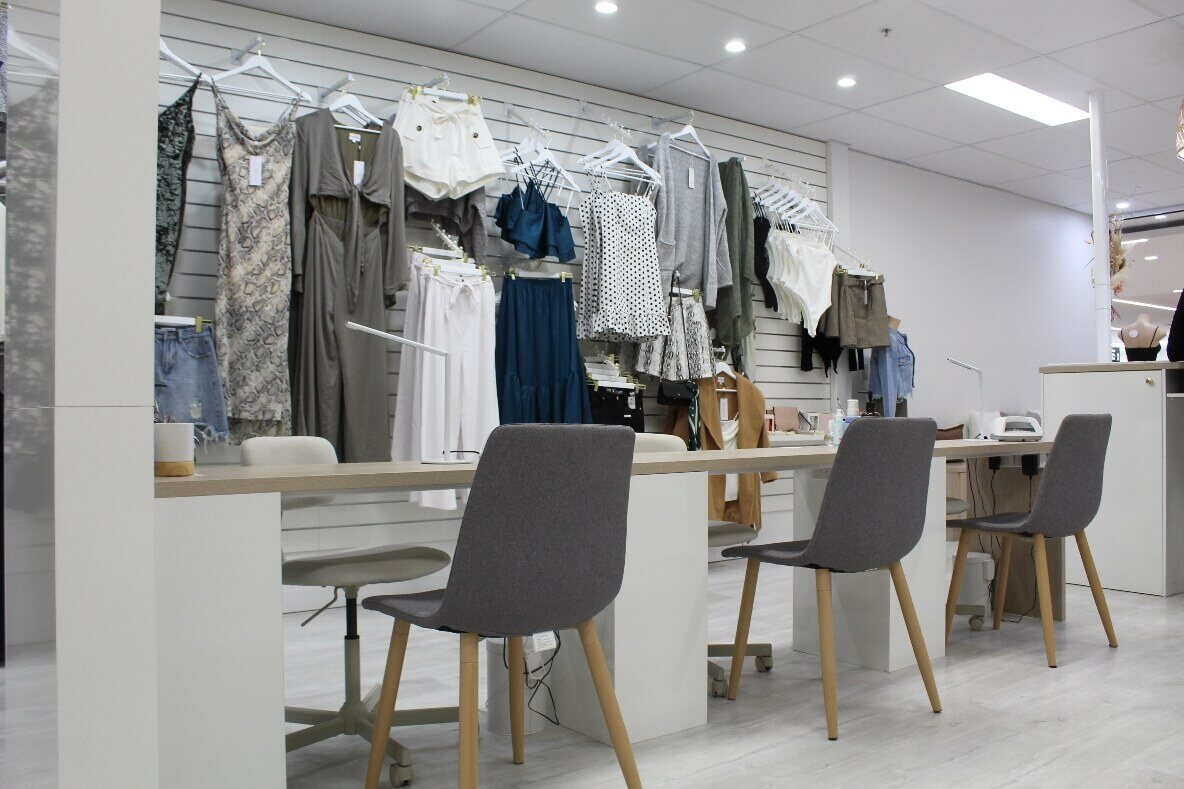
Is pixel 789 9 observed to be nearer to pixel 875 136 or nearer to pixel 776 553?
pixel 875 136

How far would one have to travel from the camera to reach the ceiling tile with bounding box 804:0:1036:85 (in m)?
4.75

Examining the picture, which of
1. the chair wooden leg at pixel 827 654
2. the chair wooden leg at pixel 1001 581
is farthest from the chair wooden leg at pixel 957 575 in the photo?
the chair wooden leg at pixel 827 654

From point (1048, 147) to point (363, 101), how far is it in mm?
5076

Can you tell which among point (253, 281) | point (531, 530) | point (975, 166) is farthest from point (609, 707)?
point (975, 166)

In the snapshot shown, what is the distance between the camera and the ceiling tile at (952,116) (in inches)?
238

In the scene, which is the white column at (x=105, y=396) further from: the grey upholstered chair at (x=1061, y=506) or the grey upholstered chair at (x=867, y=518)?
the grey upholstered chair at (x=1061, y=506)

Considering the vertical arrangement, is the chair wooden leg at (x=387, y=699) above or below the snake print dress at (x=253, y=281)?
below

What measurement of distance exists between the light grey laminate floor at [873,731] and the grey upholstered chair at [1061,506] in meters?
0.22

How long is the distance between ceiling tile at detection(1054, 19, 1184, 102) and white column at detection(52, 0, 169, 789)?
5.12m

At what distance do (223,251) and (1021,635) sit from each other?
12.1ft

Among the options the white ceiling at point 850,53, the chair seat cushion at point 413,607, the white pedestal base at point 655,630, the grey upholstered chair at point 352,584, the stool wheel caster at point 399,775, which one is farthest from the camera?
the white ceiling at point 850,53

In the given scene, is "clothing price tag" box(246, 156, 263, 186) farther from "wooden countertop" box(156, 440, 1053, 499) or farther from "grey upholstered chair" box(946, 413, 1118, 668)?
"grey upholstered chair" box(946, 413, 1118, 668)

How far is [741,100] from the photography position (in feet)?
19.9

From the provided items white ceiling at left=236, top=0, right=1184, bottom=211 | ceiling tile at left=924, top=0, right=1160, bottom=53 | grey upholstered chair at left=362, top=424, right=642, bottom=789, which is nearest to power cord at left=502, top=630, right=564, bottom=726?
grey upholstered chair at left=362, top=424, right=642, bottom=789
